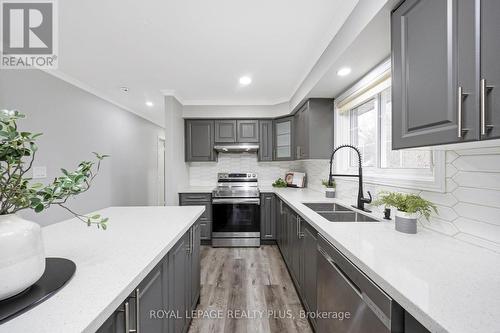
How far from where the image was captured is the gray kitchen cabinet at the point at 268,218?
344 cm

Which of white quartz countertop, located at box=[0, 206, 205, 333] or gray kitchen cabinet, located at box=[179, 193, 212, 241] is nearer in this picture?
white quartz countertop, located at box=[0, 206, 205, 333]

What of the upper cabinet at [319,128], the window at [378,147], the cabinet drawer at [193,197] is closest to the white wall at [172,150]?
the cabinet drawer at [193,197]

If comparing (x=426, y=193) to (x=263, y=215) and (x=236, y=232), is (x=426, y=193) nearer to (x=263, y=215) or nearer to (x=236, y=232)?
(x=263, y=215)

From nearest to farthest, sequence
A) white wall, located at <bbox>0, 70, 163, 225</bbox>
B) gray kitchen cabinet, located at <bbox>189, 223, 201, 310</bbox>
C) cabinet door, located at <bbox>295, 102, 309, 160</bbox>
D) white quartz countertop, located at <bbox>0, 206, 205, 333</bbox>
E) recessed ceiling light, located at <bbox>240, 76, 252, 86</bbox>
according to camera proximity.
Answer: white quartz countertop, located at <bbox>0, 206, 205, 333</bbox> < gray kitchen cabinet, located at <bbox>189, 223, 201, 310</bbox> < white wall, located at <bbox>0, 70, 163, 225</bbox> < recessed ceiling light, located at <bbox>240, 76, 252, 86</bbox> < cabinet door, located at <bbox>295, 102, 309, 160</bbox>

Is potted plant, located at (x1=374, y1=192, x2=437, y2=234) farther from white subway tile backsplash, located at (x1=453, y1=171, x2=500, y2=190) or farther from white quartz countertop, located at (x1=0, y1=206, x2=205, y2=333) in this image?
white quartz countertop, located at (x1=0, y1=206, x2=205, y2=333)

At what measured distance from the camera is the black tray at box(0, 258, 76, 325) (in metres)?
0.56

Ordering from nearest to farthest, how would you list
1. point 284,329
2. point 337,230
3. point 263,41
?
point 337,230 → point 284,329 → point 263,41

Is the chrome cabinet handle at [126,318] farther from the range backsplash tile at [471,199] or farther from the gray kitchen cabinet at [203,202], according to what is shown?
the gray kitchen cabinet at [203,202]

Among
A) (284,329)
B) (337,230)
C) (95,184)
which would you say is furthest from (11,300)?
(95,184)

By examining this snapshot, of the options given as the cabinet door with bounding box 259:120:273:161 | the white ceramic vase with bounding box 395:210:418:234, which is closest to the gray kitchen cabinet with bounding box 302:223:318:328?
the white ceramic vase with bounding box 395:210:418:234

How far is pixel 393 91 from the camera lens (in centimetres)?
118

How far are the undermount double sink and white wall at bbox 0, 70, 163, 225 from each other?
2986 mm

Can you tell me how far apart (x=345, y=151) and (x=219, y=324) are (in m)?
2.26

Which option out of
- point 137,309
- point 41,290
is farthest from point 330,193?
point 41,290
